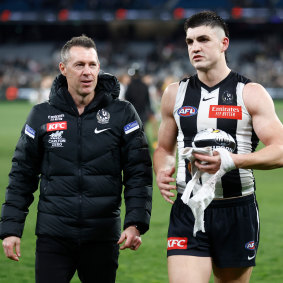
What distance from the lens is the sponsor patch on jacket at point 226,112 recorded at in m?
4.27

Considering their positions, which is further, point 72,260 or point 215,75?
point 215,75

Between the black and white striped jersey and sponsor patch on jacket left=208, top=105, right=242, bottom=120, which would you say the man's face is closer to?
the black and white striped jersey

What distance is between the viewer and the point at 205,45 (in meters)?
4.32

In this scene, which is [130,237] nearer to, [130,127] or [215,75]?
[130,127]

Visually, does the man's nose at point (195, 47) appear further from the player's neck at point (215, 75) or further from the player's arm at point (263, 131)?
the player's arm at point (263, 131)

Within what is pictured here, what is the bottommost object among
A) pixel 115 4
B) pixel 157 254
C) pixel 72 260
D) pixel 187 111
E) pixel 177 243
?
pixel 157 254

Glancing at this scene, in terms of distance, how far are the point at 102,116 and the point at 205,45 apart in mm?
845

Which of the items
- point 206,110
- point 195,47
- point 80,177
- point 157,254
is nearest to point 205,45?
point 195,47

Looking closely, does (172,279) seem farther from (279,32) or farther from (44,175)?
(279,32)

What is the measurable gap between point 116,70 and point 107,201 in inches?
1734

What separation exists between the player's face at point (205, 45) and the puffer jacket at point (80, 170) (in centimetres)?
59

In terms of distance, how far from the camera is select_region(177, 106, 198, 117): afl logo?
172 inches

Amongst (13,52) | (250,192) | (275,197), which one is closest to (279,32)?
(13,52)

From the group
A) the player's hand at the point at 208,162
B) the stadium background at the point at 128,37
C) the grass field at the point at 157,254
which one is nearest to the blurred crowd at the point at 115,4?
the stadium background at the point at 128,37
